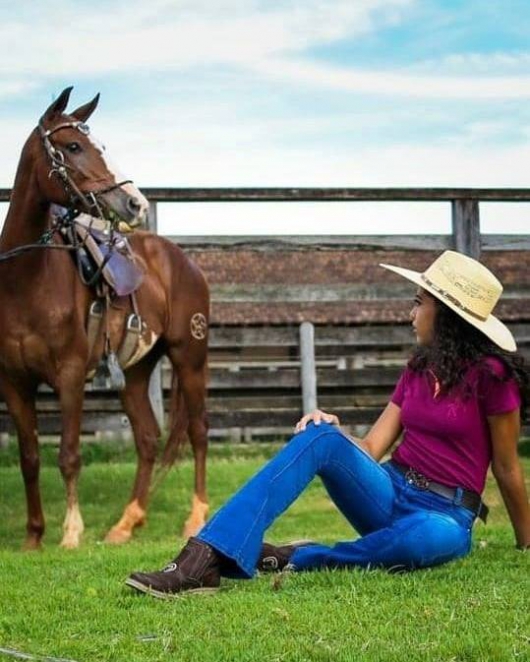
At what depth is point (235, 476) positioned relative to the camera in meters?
11.2

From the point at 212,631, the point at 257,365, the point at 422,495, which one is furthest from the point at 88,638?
the point at 257,365

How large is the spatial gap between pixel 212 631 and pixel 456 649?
86cm

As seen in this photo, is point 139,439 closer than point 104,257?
No

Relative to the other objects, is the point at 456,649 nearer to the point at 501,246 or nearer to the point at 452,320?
the point at 452,320

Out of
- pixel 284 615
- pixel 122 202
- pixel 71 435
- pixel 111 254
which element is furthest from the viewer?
pixel 111 254

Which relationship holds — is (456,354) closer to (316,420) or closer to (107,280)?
(316,420)

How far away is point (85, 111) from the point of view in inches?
333

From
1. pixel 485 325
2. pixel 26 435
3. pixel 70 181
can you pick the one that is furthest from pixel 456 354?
pixel 26 435

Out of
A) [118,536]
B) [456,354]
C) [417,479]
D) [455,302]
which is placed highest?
[455,302]

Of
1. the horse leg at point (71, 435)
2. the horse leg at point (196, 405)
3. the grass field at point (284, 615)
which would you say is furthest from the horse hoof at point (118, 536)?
the grass field at point (284, 615)

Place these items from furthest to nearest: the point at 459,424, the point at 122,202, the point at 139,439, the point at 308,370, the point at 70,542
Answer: the point at 308,370
the point at 139,439
the point at 70,542
the point at 122,202
the point at 459,424

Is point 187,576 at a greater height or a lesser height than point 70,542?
greater

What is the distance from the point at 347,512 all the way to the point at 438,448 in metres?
0.48

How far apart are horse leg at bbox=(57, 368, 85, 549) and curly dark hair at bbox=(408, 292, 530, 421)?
3.57m
